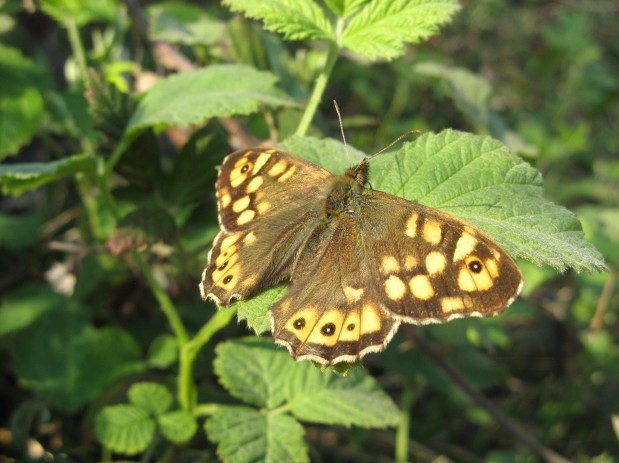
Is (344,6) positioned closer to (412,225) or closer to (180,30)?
(412,225)

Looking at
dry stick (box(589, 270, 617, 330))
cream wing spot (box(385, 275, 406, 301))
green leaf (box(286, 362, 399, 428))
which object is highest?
cream wing spot (box(385, 275, 406, 301))

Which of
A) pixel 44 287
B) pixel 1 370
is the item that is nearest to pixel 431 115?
pixel 44 287

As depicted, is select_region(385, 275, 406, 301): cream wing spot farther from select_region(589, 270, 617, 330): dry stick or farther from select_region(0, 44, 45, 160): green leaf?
select_region(589, 270, 617, 330): dry stick

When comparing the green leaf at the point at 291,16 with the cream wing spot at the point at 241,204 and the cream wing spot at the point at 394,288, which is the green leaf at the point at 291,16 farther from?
the cream wing spot at the point at 394,288

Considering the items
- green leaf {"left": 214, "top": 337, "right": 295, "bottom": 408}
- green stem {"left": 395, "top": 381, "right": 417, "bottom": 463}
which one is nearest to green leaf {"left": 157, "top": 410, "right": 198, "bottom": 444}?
green leaf {"left": 214, "top": 337, "right": 295, "bottom": 408}

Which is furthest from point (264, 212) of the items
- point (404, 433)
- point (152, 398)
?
point (404, 433)

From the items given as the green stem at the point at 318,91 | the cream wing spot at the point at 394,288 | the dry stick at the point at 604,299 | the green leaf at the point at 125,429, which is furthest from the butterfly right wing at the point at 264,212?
the dry stick at the point at 604,299
